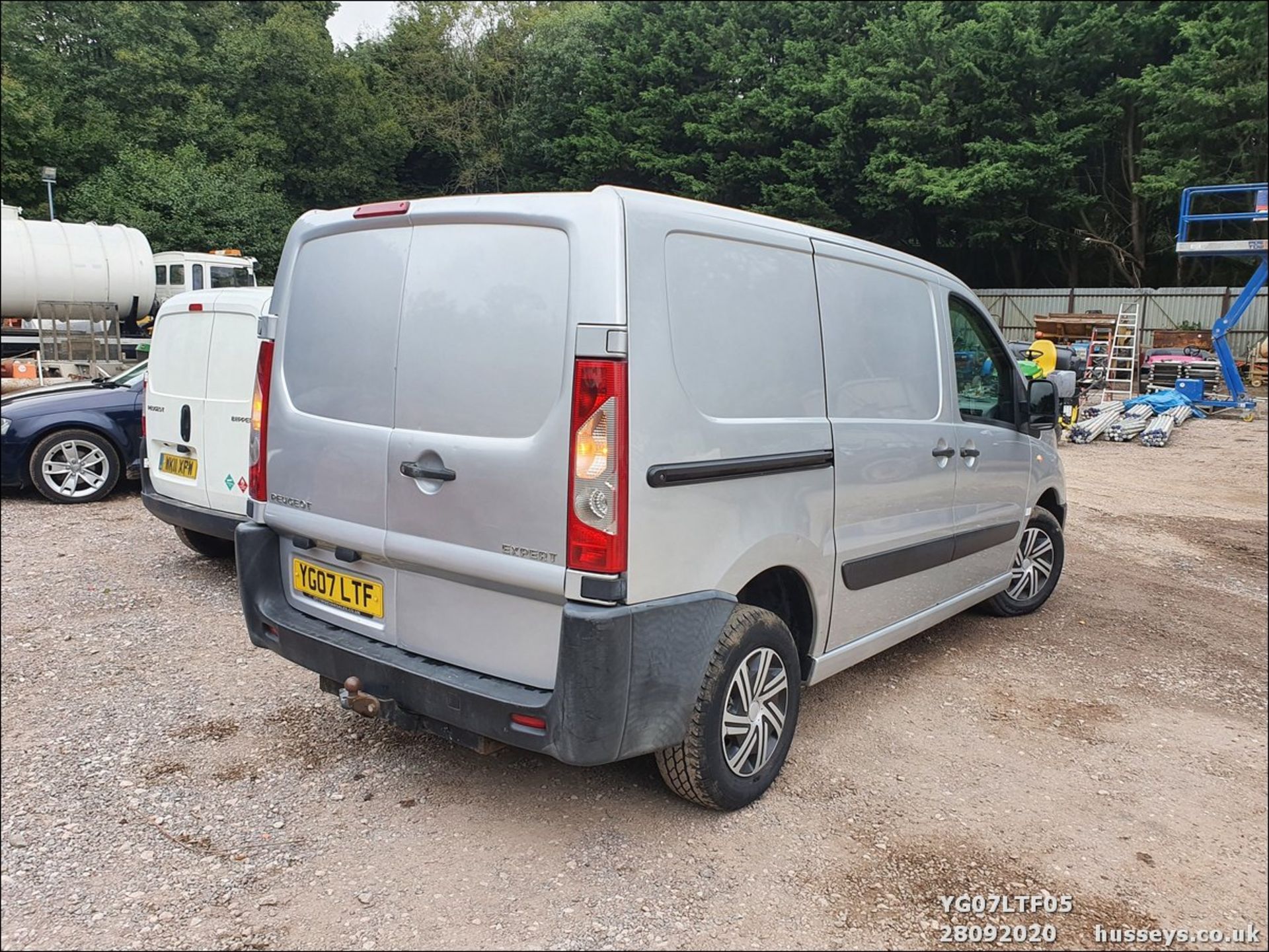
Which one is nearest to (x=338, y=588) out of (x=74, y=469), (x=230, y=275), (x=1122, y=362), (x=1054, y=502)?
(x=1054, y=502)

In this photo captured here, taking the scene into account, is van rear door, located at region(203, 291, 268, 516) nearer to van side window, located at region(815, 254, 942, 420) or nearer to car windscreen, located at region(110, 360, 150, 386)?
car windscreen, located at region(110, 360, 150, 386)

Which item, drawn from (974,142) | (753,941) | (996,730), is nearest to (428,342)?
(753,941)

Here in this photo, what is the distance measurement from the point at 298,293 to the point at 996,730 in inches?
127

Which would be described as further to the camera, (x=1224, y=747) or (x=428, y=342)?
(x=1224, y=747)

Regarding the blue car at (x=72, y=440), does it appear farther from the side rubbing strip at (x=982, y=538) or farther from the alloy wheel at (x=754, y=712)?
the side rubbing strip at (x=982, y=538)

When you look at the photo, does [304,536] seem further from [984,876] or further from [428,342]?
[984,876]

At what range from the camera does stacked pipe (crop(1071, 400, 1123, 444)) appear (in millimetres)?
13898

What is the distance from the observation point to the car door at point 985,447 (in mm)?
4098

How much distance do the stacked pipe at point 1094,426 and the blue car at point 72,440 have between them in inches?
502

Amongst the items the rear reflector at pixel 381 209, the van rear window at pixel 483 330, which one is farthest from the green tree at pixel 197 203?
the van rear window at pixel 483 330

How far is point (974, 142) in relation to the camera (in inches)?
1040

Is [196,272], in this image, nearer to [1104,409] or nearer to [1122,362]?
[1104,409]

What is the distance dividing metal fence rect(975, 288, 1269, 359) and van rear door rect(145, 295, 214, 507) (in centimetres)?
2333

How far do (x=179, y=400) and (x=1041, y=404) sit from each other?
4.93 m
